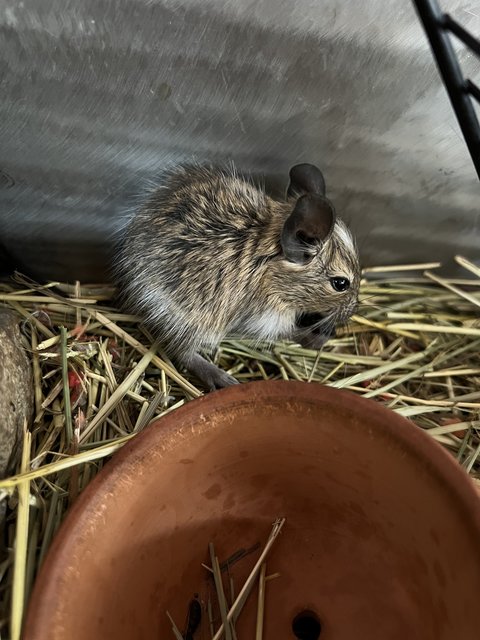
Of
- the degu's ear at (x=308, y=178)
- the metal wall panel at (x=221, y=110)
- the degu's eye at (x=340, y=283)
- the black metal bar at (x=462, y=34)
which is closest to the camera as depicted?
the black metal bar at (x=462, y=34)

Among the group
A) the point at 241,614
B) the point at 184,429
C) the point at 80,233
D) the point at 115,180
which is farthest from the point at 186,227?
the point at 241,614

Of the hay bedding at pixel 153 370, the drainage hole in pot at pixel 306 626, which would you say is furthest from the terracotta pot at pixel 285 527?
the hay bedding at pixel 153 370

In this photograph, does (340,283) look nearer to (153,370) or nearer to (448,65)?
(153,370)

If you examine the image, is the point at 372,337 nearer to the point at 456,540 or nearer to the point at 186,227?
the point at 186,227

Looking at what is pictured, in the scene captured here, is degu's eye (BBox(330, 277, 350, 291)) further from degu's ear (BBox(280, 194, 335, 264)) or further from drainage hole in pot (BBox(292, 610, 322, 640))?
drainage hole in pot (BBox(292, 610, 322, 640))

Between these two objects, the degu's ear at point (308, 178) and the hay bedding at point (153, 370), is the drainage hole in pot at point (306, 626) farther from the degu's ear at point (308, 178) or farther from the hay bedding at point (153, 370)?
the degu's ear at point (308, 178)
